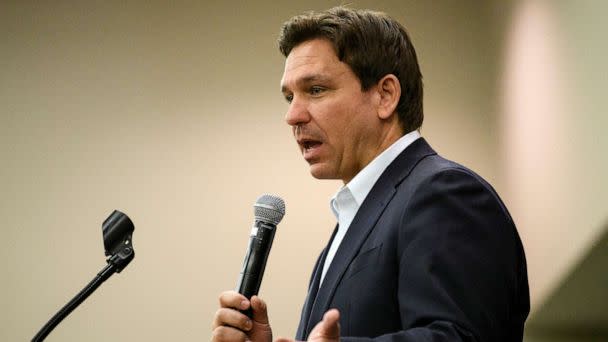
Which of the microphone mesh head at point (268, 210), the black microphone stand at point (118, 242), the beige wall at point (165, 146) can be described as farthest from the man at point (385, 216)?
the beige wall at point (165, 146)

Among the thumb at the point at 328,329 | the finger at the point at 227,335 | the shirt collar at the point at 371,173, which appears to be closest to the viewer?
the thumb at the point at 328,329

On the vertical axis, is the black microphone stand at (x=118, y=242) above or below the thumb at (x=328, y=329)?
above

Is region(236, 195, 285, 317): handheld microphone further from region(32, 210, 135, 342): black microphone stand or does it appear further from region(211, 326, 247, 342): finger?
region(32, 210, 135, 342): black microphone stand

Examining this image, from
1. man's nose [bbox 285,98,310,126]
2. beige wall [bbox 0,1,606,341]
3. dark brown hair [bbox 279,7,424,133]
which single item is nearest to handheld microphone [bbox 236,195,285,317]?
man's nose [bbox 285,98,310,126]

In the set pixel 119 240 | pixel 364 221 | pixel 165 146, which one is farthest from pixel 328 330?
pixel 165 146

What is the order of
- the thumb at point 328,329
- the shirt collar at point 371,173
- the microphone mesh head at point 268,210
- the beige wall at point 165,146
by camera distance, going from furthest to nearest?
the beige wall at point 165,146 → the shirt collar at point 371,173 → the microphone mesh head at point 268,210 → the thumb at point 328,329

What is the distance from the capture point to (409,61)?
60.9 inches

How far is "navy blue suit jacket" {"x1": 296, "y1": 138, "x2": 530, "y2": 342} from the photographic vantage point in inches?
41.5

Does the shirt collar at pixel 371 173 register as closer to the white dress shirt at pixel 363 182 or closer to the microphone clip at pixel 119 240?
the white dress shirt at pixel 363 182

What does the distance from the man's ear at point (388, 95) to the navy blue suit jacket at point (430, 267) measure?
8.1 inches

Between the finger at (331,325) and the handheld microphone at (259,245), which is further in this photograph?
the handheld microphone at (259,245)

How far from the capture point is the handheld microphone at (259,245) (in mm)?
1134

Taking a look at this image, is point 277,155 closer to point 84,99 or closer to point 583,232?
point 84,99

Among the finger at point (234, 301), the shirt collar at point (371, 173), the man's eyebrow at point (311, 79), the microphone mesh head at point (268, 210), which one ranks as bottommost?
the finger at point (234, 301)
